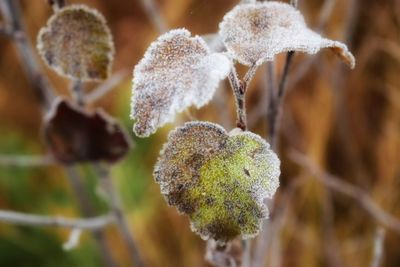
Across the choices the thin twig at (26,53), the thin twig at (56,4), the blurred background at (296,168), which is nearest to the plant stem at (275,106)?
the thin twig at (56,4)

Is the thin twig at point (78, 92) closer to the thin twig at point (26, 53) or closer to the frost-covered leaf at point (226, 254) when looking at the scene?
the thin twig at point (26, 53)

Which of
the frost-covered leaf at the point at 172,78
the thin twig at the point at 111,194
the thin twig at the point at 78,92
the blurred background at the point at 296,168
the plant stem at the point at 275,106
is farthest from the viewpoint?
the blurred background at the point at 296,168

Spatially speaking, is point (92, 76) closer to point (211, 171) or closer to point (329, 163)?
point (211, 171)

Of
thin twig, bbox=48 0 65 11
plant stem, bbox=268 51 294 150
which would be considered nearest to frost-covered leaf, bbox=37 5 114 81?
thin twig, bbox=48 0 65 11

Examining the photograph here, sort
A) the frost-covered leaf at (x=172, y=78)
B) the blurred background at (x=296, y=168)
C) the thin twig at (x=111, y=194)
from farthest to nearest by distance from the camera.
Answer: the blurred background at (x=296, y=168) → the thin twig at (x=111, y=194) → the frost-covered leaf at (x=172, y=78)

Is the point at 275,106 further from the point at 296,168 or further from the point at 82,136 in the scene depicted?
the point at 296,168

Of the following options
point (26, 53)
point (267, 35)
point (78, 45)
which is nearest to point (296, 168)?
point (26, 53)
